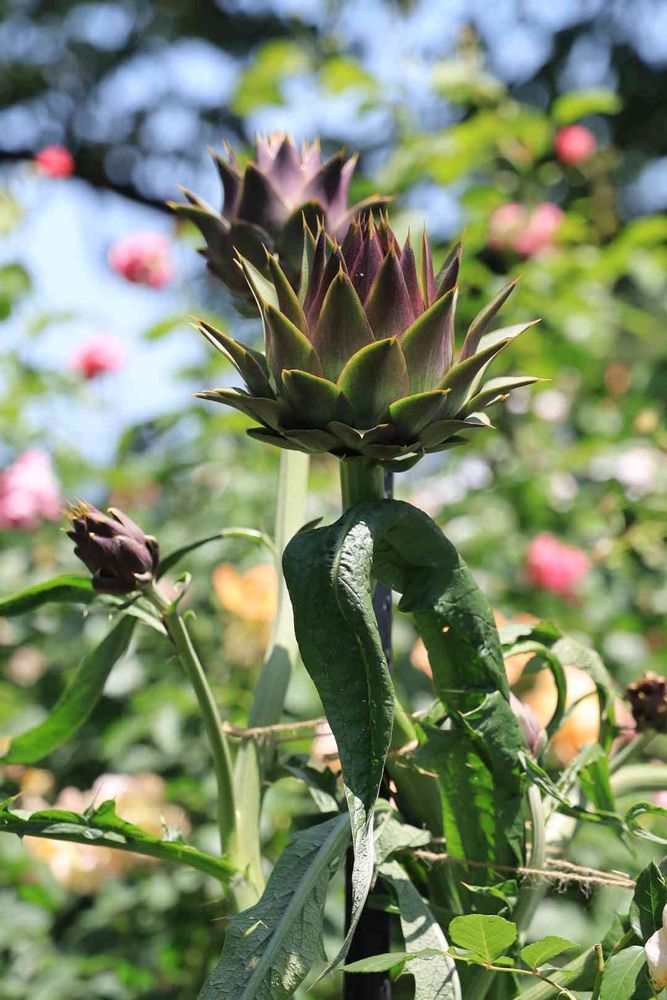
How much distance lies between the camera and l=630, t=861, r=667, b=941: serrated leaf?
323mm

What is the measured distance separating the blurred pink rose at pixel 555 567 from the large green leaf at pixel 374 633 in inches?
37.9

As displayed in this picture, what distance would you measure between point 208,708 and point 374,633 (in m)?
0.12

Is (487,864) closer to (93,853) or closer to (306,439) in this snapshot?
(306,439)

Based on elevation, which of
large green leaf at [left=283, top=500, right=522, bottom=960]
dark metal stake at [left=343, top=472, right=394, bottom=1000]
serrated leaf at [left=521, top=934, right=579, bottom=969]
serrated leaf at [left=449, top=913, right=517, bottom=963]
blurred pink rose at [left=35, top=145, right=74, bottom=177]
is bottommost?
dark metal stake at [left=343, top=472, right=394, bottom=1000]

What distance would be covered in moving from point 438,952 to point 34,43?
15.8ft

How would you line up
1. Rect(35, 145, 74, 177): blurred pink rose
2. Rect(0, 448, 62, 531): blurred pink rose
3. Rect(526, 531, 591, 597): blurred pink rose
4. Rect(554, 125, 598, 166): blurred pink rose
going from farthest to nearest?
Rect(554, 125, 598, 166): blurred pink rose < Rect(35, 145, 74, 177): blurred pink rose < Rect(0, 448, 62, 531): blurred pink rose < Rect(526, 531, 591, 597): blurred pink rose

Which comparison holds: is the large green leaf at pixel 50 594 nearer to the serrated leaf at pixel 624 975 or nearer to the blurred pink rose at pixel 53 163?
the serrated leaf at pixel 624 975

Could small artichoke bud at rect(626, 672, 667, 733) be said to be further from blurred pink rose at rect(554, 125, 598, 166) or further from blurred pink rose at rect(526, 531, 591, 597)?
blurred pink rose at rect(554, 125, 598, 166)

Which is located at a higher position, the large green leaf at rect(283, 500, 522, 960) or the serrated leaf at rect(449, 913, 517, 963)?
the large green leaf at rect(283, 500, 522, 960)

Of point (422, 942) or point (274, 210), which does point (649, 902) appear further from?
point (274, 210)

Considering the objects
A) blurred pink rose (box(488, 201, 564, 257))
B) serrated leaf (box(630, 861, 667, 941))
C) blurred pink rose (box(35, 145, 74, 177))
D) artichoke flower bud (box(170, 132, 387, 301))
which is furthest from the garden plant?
blurred pink rose (box(35, 145, 74, 177))

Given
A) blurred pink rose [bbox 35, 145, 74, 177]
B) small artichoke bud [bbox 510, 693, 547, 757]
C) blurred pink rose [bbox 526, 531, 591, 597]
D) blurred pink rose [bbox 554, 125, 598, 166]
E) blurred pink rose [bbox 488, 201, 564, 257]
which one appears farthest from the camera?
blurred pink rose [bbox 554, 125, 598, 166]

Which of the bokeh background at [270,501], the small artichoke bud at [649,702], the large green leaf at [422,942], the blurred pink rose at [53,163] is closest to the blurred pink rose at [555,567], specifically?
the bokeh background at [270,501]

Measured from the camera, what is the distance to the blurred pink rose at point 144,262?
2.04m
